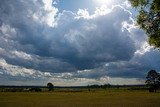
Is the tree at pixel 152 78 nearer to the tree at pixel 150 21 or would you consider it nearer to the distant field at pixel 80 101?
the distant field at pixel 80 101

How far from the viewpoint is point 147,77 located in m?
153

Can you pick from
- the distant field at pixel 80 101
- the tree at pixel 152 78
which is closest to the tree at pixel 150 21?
the distant field at pixel 80 101

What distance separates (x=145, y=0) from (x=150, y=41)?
4.03 meters

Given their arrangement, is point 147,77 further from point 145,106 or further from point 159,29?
point 159,29

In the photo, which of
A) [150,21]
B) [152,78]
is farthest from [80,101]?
[152,78]

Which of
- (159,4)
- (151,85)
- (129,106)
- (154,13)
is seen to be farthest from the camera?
(151,85)

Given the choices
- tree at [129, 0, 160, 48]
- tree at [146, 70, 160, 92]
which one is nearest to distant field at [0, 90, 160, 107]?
tree at [129, 0, 160, 48]

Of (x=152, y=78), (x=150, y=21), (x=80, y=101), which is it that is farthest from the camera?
(x=152, y=78)

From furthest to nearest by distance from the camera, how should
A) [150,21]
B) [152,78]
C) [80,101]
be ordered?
[152,78] < [80,101] < [150,21]

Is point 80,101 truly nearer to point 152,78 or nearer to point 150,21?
point 150,21

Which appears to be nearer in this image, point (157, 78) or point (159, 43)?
point (159, 43)

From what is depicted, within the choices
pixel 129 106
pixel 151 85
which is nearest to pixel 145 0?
pixel 129 106

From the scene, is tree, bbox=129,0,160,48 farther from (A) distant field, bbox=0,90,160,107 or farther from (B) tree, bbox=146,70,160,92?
(B) tree, bbox=146,70,160,92

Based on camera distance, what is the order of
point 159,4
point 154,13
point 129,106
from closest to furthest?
point 159,4 < point 154,13 < point 129,106
